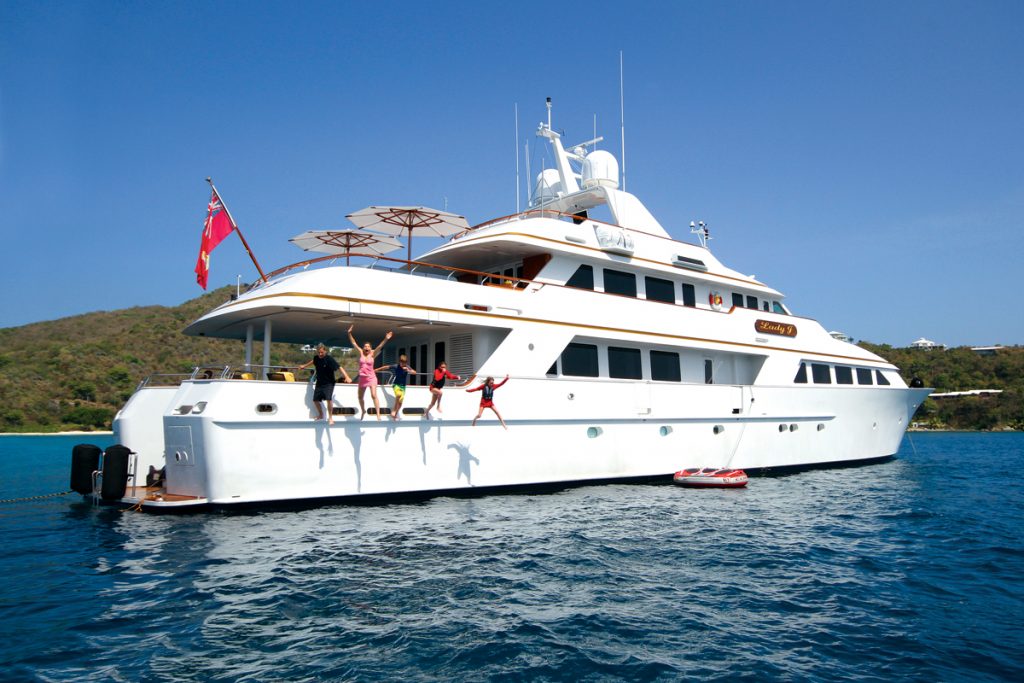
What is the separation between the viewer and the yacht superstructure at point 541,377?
11117 millimetres

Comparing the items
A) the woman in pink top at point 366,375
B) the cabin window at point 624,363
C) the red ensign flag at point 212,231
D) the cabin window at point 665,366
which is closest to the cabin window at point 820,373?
the cabin window at point 665,366

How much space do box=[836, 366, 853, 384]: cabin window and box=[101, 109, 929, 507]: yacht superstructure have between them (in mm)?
54

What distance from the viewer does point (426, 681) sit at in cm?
506

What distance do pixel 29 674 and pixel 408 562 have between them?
4106mm

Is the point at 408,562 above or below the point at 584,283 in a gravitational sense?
below

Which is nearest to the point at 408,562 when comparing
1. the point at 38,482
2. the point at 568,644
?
the point at 568,644

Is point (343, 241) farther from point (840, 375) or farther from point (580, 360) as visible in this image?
point (840, 375)

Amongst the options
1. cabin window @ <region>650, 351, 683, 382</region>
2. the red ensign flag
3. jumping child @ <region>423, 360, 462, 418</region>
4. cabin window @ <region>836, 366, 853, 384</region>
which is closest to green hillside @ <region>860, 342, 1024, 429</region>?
cabin window @ <region>836, 366, 853, 384</region>

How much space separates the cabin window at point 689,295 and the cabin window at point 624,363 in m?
2.72

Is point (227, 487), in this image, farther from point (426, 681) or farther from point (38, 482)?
point (38, 482)

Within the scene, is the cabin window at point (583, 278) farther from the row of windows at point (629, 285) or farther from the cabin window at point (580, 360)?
the cabin window at point (580, 360)

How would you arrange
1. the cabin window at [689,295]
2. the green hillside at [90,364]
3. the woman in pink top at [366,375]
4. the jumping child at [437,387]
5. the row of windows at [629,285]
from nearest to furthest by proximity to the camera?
the woman in pink top at [366,375] → the jumping child at [437,387] → the row of windows at [629,285] → the cabin window at [689,295] → the green hillside at [90,364]

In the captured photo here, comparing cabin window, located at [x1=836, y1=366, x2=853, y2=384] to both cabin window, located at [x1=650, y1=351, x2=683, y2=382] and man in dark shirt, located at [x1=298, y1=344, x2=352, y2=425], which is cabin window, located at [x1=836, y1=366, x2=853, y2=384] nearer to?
cabin window, located at [x1=650, y1=351, x2=683, y2=382]

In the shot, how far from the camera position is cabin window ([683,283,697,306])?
58.9 feet
